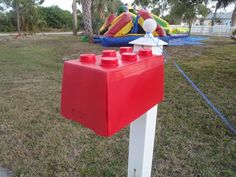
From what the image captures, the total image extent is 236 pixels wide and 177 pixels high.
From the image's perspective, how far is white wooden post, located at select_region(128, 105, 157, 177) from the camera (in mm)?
1021

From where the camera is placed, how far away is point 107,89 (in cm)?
67

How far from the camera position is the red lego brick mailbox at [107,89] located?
2.27ft

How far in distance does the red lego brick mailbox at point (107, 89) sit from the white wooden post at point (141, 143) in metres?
0.14

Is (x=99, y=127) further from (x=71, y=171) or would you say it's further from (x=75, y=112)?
(x=71, y=171)

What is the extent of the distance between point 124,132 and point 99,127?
169cm

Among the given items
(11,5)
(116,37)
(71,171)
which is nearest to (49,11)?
(11,5)

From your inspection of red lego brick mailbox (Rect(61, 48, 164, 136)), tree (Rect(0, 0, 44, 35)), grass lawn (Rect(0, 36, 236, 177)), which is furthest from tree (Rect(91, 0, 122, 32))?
red lego brick mailbox (Rect(61, 48, 164, 136))

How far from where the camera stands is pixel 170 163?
1844 mm

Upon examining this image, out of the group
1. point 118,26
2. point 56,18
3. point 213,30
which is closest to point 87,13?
point 118,26

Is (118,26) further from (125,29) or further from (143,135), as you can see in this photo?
(143,135)

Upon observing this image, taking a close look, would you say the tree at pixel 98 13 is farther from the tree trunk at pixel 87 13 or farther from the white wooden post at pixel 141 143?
the white wooden post at pixel 141 143

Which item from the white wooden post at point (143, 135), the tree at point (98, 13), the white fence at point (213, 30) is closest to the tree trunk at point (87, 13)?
the tree at point (98, 13)

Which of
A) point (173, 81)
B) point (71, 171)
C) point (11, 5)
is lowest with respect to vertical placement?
point (71, 171)

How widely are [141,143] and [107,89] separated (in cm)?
47
